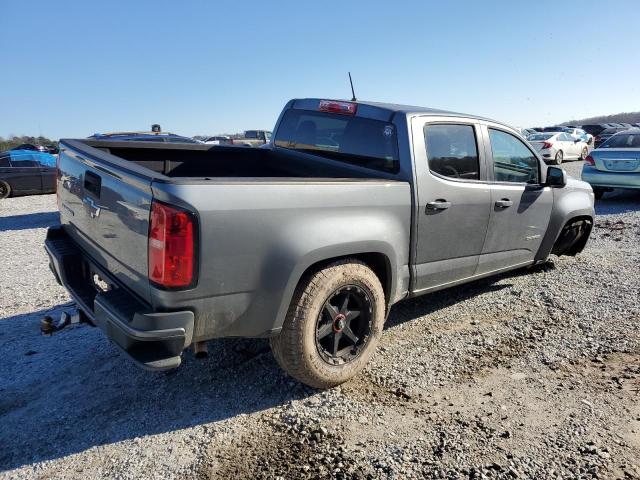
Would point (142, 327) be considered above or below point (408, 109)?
below

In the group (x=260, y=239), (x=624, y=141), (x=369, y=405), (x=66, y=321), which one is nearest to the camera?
(x=260, y=239)

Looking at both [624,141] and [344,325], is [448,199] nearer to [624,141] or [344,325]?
[344,325]

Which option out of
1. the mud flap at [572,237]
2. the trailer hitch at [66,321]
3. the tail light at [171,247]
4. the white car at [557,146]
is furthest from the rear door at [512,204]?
the white car at [557,146]

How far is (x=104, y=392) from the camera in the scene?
3.09 metres

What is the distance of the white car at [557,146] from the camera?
18.5 m

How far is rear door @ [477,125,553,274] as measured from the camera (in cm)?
405

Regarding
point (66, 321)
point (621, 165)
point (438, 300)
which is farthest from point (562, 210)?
point (621, 165)

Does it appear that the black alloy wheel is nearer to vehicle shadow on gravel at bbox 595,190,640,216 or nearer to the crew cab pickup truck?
the crew cab pickup truck

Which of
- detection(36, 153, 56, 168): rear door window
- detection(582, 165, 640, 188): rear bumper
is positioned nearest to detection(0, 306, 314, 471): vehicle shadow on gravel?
detection(582, 165, 640, 188): rear bumper

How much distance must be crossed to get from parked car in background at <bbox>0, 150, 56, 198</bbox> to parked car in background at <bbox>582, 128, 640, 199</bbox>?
14.5 m

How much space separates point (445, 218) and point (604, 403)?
62.5 inches

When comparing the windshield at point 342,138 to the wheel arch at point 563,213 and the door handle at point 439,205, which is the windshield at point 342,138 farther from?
the wheel arch at point 563,213

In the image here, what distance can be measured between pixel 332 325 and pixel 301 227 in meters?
0.75

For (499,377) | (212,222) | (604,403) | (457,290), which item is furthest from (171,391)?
(457,290)
